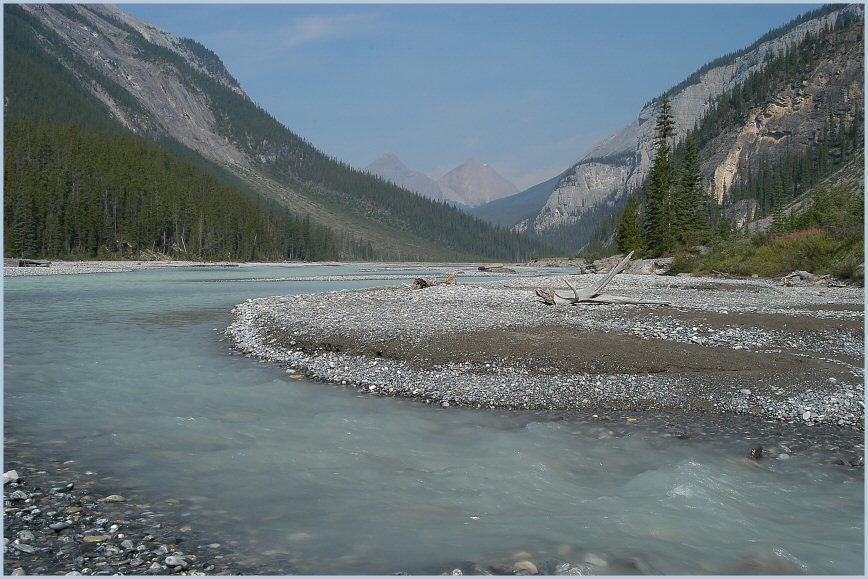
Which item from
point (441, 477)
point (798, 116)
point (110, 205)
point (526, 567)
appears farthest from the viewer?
point (798, 116)

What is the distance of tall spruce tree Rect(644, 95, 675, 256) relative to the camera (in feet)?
197

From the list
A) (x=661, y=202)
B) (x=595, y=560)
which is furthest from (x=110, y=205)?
(x=595, y=560)

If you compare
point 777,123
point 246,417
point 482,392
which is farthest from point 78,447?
point 777,123

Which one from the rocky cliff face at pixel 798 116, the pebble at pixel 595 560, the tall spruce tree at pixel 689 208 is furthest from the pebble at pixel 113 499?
the rocky cliff face at pixel 798 116

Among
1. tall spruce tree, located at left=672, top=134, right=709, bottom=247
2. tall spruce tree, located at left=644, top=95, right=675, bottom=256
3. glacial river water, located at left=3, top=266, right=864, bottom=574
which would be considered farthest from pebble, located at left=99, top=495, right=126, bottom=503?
tall spruce tree, located at left=644, top=95, right=675, bottom=256

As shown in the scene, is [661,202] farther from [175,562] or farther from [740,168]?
[740,168]

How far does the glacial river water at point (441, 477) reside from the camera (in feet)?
20.6

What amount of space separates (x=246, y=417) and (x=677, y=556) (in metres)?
8.00

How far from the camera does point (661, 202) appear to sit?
60281 mm

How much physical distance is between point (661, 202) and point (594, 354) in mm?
52172

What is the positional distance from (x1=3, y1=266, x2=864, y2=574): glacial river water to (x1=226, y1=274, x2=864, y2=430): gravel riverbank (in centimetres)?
88

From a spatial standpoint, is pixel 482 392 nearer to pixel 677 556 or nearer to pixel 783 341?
pixel 677 556

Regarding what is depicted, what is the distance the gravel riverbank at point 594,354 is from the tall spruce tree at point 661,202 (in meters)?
39.8

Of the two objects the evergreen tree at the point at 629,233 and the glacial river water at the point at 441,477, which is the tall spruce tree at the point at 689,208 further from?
the glacial river water at the point at 441,477
